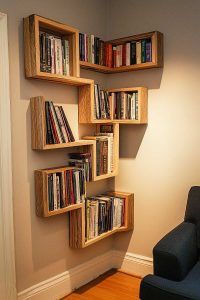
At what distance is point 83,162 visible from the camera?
2.50 m

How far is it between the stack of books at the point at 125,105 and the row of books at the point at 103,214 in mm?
714

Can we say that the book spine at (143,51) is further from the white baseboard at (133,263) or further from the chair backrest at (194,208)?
the white baseboard at (133,263)

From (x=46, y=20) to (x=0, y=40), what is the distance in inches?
13.3

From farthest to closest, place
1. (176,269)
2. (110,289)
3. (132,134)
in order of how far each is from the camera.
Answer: (132,134) < (110,289) < (176,269)

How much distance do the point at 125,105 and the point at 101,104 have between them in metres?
0.21

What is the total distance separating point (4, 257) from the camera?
2.11 meters

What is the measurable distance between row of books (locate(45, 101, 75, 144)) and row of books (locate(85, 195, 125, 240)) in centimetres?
59

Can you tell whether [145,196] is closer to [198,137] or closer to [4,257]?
[198,137]

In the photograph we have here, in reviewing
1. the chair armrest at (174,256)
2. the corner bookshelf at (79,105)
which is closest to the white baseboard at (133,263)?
the corner bookshelf at (79,105)

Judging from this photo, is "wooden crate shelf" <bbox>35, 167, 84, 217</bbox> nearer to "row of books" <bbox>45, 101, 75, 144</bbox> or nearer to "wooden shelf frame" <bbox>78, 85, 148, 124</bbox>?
"row of books" <bbox>45, 101, 75, 144</bbox>

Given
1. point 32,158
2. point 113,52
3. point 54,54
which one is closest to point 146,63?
point 113,52

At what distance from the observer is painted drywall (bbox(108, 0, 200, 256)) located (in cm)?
253

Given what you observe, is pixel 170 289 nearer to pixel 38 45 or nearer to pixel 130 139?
pixel 130 139

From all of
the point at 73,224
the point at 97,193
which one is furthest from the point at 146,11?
the point at 73,224
